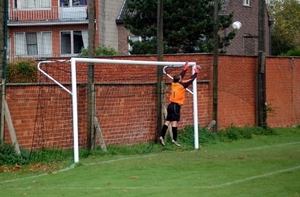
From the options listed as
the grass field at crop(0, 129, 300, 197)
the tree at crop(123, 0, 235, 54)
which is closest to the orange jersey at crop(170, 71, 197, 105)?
the grass field at crop(0, 129, 300, 197)

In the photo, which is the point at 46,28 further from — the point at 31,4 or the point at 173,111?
the point at 173,111

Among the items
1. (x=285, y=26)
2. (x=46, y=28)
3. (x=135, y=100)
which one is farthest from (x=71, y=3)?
(x=135, y=100)

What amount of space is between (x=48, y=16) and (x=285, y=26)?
2636 centimetres

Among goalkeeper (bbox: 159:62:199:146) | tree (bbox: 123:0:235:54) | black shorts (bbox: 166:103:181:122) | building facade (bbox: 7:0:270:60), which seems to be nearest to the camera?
goalkeeper (bbox: 159:62:199:146)

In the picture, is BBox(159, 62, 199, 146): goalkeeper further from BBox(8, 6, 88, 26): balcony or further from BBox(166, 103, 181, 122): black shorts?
BBox(8, 6, 88, 26): balcony

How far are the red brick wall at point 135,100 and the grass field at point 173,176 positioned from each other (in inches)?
58.8

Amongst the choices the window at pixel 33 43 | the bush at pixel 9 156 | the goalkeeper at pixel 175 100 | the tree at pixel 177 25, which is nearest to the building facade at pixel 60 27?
the window at pixel 33 43

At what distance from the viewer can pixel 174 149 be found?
62.6 ft

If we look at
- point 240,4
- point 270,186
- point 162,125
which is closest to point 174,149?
point 162,125

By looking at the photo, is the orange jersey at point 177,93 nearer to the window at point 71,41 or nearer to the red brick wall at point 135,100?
the red brick wall at point 135,100

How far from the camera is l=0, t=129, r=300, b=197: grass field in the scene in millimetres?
11734

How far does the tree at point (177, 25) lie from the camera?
32344mm

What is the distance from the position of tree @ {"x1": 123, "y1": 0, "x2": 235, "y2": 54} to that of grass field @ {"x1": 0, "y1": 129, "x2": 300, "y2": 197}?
14610 mm

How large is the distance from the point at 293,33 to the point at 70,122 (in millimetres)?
48322
